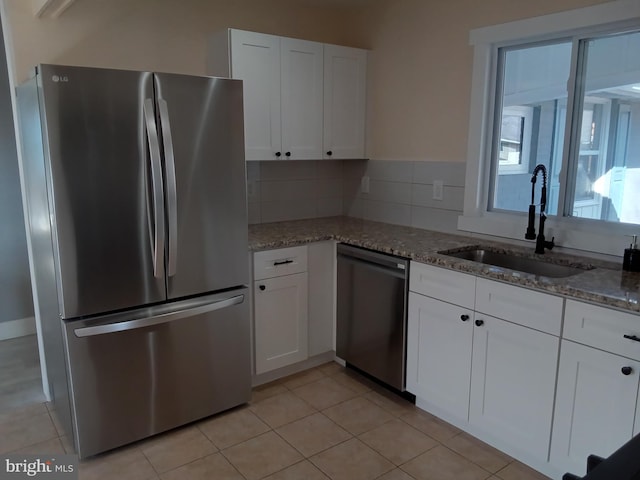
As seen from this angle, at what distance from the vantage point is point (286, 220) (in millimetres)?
3564

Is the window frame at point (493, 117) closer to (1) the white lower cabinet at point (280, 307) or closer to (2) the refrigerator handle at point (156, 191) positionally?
(1) the white lower cabinet at point (280, 307)

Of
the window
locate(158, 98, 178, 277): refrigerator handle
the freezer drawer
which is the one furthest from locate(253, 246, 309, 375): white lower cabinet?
the window

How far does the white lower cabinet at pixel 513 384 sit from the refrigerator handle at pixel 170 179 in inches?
57.0

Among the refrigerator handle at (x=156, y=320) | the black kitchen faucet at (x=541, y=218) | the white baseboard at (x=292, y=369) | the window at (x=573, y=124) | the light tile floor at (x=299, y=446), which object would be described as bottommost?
the light tile floor at (x=299, y=446)

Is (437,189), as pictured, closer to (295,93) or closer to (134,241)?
(295,93)

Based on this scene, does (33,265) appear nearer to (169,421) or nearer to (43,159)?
(43,159)

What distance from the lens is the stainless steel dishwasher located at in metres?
2.70

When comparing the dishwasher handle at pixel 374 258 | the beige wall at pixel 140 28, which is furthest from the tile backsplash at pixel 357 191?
the beige wall at pixel 140 28

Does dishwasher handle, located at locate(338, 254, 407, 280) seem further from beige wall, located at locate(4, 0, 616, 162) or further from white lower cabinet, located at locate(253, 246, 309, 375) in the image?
beige wall, located at locate(4, 0, 616, 162)

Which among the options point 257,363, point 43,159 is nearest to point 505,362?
point 257,363

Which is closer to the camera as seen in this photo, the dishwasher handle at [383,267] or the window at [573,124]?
the window at [573,124]

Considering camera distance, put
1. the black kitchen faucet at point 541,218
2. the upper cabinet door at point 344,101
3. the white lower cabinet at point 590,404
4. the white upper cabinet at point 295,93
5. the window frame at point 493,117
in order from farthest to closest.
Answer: the upper cabinet door at point 344,101 < the white upper cabinet at point 295,93 < the black kitchen faucet at point 541,218 < the window frame at point 493,117 < the white lower cabinet at point 590,404

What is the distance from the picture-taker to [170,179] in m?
2.20

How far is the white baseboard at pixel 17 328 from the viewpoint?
3668 mm
